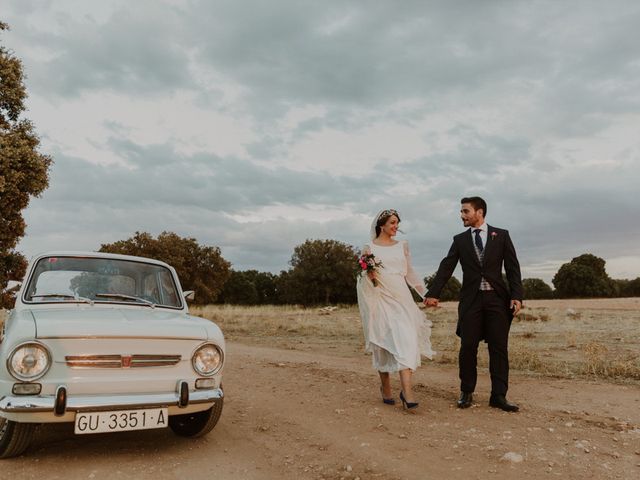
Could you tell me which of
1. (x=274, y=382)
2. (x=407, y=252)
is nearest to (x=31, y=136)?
(x=274, y=382)

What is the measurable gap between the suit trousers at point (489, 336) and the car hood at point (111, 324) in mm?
3151

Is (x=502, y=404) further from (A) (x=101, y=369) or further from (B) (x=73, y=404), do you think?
(B) (x=73, y=404)

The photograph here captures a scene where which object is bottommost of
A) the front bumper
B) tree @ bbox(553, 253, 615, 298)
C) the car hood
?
the front bumper

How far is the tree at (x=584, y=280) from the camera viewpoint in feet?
282

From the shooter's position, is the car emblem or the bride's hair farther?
the bride's hair

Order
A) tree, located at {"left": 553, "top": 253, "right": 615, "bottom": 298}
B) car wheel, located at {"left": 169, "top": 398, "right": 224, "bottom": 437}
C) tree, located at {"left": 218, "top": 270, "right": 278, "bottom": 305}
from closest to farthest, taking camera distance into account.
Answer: car wheel, located at {"left": 169, "top": 398, "right": 224, "bottom": 437}, tree, located at {"left": 553, "top": 253, "right": 615, "bottom": 298}, tree, located at {"left": 218, "top": 270, "right": 278, "bottom": 305}

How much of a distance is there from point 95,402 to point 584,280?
93.8m

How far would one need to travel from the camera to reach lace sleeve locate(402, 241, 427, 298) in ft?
22.2

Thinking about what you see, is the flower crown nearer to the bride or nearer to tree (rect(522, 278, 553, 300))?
the bride

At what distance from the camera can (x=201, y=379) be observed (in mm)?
4656

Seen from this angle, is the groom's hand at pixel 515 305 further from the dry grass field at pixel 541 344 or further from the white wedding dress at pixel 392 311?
the dry grass field at pixel 541 344

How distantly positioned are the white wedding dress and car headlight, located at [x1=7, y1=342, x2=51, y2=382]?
358 cm

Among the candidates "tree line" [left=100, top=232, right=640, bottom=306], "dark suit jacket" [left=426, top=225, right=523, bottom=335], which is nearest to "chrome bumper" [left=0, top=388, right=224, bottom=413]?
"dark suit jacket" [left=426, top=225, right=523, bottom=335]

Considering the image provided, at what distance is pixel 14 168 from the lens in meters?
17.3
